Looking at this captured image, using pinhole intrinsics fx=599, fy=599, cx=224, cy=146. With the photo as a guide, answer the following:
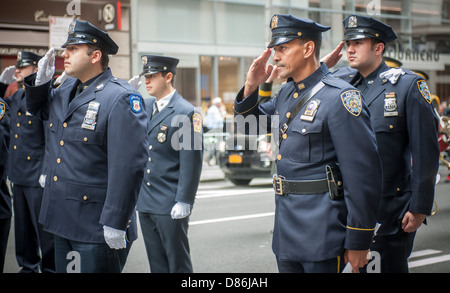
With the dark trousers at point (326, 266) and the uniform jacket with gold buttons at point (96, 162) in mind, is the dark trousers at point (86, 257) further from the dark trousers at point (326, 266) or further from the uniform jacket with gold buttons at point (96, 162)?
the dark trousers at point (326, 266)

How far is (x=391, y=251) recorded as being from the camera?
13.1ft

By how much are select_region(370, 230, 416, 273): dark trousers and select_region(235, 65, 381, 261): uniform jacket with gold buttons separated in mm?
957

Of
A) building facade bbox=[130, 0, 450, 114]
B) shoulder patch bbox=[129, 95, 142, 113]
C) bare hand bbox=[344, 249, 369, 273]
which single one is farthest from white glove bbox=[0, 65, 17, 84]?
building facade bbox=[130, 0, 450, 114]

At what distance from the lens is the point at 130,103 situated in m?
3.60

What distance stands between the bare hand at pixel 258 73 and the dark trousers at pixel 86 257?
125 centimetres

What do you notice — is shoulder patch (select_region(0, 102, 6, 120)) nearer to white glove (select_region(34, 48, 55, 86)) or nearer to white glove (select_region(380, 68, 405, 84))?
white glove (select_region(34, 48, 55, 86))

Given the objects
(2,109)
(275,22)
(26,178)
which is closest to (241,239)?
(26,178)

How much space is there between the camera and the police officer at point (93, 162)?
346cm

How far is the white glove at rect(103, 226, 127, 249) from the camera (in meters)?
3.44

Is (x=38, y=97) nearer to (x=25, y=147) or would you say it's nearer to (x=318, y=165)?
(x=318, y=165)

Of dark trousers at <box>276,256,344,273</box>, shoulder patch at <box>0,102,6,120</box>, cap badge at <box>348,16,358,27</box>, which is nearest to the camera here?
dark trousers at <box>276,256,344,273</box>

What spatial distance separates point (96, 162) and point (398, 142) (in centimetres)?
199

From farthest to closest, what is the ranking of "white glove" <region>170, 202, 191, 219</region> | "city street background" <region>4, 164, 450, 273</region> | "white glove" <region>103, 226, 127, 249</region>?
"city street background" <region>4, 164, 450, 273</region> < "white glove" <region>170, 202, 191, 219</region> < "white glove" <region>103, 226, 127, 249</region>

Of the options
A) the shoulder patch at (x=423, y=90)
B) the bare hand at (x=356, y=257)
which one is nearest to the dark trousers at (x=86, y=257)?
the bare hand at (x=356, y=257)
